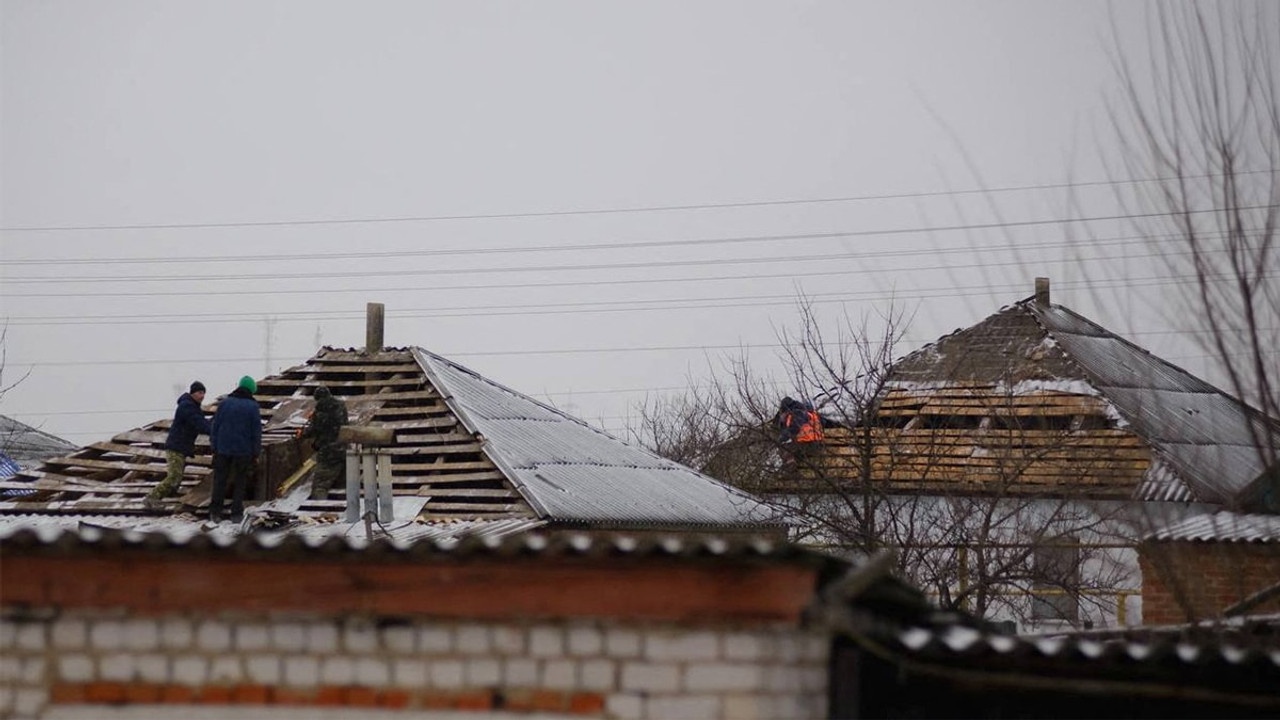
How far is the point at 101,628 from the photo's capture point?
6.72 m

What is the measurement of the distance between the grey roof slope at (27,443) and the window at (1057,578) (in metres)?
29.6

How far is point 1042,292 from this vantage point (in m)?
32.3

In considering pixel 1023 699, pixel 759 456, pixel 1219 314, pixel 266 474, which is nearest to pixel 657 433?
pixel 759 456

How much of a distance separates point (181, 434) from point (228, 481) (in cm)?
116

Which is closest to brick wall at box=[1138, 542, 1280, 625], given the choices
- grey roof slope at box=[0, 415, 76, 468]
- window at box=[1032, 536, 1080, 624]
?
window at box=[1032, 536, 1080, 624]

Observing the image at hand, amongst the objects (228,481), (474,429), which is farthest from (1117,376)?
(228,481)

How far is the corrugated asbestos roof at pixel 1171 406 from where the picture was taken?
24.0 meters

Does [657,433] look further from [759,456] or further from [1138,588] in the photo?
[1138,588]

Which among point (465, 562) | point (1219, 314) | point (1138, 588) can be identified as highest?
point (1219, 314)

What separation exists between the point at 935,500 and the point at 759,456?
14.3 feet

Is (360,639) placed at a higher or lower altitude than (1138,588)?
higher

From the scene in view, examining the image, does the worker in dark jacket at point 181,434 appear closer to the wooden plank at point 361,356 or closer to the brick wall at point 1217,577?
the wooden plank at point 361,356

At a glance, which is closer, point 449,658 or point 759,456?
point 449,658

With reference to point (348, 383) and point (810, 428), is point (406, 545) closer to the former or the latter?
point (348, 383)
